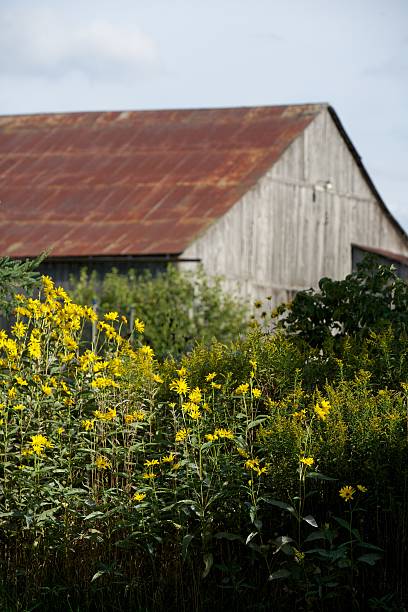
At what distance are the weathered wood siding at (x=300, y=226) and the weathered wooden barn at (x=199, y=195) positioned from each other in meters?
0.04

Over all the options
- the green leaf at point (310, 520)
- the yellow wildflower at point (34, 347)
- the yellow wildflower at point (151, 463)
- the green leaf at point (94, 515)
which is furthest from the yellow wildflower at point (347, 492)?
the yellow wildflower at point (34, 347)

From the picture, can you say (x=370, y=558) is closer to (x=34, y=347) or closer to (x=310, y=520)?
(x=310, y=520)

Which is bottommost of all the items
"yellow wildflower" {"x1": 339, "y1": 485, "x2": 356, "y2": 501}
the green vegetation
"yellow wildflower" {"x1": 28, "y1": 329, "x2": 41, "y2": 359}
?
"yellow wildflower" {"x1": 339, "y1": 485, "x2": 356, "y2": 501}

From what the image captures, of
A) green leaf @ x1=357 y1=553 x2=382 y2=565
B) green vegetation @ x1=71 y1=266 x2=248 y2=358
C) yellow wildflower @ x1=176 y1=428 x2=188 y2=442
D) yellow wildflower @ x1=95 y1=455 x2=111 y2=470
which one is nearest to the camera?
green leaf @ x1=357 y1=553 x2=382 y2=565

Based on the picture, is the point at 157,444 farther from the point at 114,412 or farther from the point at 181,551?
the point at 181,551

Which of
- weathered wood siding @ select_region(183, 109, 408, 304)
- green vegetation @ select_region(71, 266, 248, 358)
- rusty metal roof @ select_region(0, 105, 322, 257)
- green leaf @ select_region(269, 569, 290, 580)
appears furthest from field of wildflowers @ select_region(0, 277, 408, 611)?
weathered wood siding @ select_region(183, 109, 408, 304)

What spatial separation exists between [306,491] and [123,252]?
610 inches

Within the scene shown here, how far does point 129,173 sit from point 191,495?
62.9ft

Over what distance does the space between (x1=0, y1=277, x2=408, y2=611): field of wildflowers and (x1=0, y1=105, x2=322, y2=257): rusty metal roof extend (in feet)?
45.7

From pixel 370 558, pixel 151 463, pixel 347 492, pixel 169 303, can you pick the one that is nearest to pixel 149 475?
pixel 151 463

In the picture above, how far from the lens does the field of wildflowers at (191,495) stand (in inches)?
286

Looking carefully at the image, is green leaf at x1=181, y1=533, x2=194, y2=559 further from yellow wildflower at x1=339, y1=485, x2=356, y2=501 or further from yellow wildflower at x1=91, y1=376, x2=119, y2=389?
Answer: yellow wildflower at x1=91, y1=376, x2=119, y2=389

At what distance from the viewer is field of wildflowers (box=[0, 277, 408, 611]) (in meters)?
7.26

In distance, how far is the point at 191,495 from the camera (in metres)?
7.65
